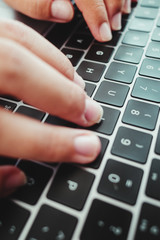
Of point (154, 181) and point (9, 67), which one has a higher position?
point (9, 67)

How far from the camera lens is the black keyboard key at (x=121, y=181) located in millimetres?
370

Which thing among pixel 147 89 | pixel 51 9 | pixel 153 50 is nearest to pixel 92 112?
pixel 147 89

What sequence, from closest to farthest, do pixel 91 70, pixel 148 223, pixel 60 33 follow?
pixel 148 223, pixel 91 70, pixel 60 33

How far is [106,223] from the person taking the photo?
0.35m

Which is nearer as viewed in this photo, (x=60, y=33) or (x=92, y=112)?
(x=92, y=112)

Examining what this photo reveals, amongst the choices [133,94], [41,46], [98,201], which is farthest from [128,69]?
[98,201]

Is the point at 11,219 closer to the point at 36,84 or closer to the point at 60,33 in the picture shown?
the point at 36,84

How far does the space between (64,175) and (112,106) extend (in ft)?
0.57

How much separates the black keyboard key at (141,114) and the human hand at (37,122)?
0.26 ft

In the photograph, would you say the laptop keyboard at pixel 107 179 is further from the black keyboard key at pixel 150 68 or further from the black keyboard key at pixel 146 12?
the black keyboard key at pixel 146 12

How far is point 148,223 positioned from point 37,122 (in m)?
0.23

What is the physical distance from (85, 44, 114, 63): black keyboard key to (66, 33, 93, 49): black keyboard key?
0.02m

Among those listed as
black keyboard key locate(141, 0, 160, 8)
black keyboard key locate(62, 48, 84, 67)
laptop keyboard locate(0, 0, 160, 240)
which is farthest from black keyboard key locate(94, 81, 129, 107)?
black keyboard key locate(141, 0, 160, 8)

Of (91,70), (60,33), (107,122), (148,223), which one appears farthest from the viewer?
(60,33)
